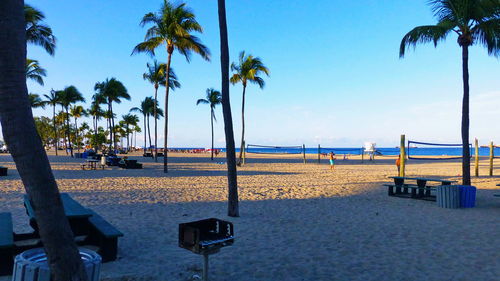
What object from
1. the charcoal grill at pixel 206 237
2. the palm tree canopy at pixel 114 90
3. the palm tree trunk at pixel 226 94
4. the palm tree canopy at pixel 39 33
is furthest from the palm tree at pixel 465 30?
the palm tree canopy at pixel 114 90

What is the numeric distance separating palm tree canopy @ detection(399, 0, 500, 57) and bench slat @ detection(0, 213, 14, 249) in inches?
438

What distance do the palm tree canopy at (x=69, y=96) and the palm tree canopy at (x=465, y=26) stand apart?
3682cm

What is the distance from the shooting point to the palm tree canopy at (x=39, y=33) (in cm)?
1662

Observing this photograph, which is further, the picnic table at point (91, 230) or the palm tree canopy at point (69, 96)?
the palm tree canopy at point (69, 96)

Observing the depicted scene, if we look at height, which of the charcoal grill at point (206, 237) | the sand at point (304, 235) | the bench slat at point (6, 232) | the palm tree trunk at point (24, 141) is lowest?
the sand at point (304, 235)

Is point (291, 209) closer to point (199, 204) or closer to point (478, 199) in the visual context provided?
point (199, 204)

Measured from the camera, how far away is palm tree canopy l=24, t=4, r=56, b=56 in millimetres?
16625

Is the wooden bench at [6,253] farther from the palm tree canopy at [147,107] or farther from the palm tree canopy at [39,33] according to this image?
the palm tree canopy at [147,107]

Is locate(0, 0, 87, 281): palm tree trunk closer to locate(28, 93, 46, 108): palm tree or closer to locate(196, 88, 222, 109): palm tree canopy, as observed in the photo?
locate(196, 88, 222, 109): palm tree canopy

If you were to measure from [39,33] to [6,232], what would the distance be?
16.9m

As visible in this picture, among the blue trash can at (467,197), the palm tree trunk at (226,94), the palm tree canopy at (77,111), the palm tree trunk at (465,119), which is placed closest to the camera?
the palm tree trunk at (226,94)

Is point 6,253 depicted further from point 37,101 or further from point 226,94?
point 37,101

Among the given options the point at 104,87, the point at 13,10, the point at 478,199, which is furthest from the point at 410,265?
the point at 104,87

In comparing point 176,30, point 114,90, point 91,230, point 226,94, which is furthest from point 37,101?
point 91,230
